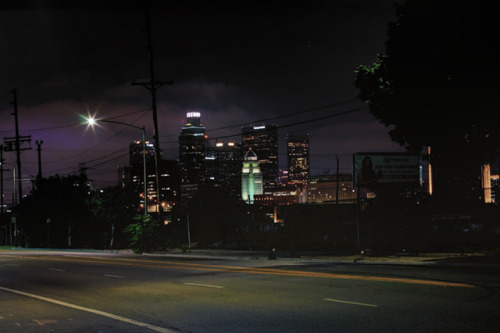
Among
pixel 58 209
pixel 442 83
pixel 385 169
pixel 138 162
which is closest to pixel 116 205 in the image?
pixel 58 209

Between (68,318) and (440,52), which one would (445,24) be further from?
(68,318)

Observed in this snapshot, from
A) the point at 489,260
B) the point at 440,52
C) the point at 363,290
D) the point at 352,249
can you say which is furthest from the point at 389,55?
the point at 363,290

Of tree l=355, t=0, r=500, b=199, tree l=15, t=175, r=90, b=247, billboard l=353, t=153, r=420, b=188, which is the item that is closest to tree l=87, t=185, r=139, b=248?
tree l=15, t=175, r=90, b=247

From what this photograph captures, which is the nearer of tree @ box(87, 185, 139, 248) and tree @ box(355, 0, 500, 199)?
tree @ box(355, 0, 500, 199)

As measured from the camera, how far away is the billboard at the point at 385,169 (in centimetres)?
3431

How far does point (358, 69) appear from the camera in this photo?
39188mm

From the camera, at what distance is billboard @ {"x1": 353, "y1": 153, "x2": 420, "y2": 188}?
3431 centimetres

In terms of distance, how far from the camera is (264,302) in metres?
13.0

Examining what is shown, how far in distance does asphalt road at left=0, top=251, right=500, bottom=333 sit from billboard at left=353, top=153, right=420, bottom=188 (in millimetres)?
14512

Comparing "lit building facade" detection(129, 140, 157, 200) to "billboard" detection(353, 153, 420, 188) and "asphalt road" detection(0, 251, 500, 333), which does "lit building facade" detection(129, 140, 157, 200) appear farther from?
"asphalt road" detection(0, 251, 500, 333)

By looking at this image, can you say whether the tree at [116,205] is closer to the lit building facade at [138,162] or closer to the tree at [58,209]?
the lit building facade at [138,162]

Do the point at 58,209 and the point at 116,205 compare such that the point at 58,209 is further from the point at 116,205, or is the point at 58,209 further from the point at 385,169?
the point at 385,169

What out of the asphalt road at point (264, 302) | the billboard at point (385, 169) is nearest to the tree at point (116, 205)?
the billboard at point (385, 169)

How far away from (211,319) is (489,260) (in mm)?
15541
